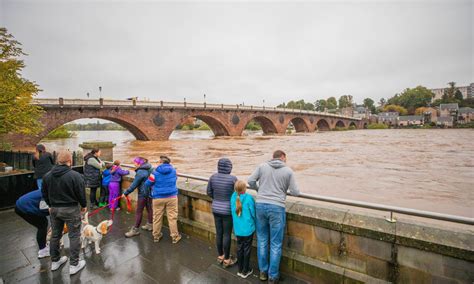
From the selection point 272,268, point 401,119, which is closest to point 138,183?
point 272,268

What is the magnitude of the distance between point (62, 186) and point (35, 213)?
36.1 inches

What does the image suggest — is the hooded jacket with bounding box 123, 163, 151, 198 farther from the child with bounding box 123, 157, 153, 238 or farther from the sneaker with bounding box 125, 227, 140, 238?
the sneaker with bounding box 125, 227, 140, 238

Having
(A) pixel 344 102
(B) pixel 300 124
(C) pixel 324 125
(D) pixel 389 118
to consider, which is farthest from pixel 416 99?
(B) pixel 300 124

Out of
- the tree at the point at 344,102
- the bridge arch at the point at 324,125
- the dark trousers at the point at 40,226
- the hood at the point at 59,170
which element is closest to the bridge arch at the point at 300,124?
the bridge arch at the point at 324,125

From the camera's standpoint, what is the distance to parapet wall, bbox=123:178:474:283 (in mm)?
2154

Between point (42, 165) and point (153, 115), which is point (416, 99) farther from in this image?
point (42, 165)

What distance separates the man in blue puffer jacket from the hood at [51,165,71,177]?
1.22 meters

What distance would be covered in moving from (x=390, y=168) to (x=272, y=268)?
10934mm

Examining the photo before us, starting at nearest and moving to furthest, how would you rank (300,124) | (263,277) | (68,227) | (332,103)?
(263,277) < (68,227) < (300,124) < (332,103)

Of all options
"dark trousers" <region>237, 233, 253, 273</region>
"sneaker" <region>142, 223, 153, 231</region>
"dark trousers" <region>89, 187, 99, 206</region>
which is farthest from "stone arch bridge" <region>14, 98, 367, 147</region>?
"dark trousers" <region>237, 233, 253, 273</region>

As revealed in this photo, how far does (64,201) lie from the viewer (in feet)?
9.97

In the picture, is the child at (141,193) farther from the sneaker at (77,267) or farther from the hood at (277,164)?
the hood at (277,164)

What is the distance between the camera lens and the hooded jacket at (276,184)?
288 centimetres

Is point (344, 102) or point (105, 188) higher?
point (344, 102)
